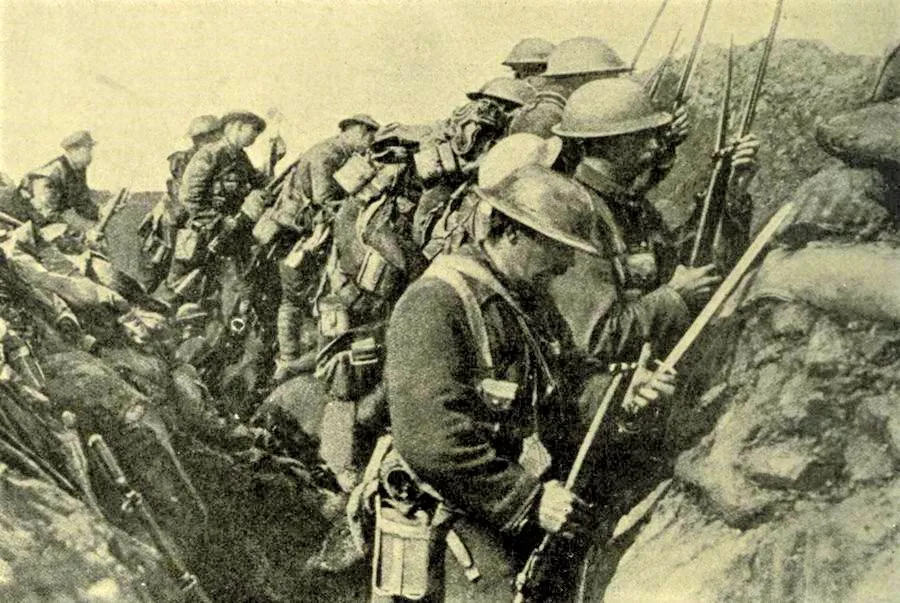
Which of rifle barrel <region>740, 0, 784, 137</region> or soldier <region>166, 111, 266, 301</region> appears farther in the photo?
soldier <region>166, 111, 266, 301</region>

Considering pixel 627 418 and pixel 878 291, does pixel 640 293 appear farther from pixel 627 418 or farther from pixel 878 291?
pixel 878 291

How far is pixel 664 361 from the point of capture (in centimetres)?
408

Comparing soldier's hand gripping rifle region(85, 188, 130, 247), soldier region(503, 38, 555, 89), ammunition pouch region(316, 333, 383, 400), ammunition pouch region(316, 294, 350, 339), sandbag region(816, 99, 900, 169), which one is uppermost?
soldier region(503, 38, 555, 89)

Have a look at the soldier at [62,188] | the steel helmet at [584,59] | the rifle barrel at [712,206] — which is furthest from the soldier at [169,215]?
the rifle barrel at [712,206]

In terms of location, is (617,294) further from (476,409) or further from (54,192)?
(54,192)

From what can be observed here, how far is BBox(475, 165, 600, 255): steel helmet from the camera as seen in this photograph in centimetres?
367

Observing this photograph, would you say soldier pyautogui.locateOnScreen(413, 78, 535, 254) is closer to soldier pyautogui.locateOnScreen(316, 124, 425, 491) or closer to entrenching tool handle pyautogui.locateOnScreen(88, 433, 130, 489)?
soldier pyautogui.locateOnScreen(316, 124, 425, 491)

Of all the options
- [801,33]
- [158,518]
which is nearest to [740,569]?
[801,33]

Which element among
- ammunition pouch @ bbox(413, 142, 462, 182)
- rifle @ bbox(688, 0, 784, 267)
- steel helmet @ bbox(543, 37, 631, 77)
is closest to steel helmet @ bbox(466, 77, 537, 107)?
steel helmet @ bbox(543, 37, 631, 77)

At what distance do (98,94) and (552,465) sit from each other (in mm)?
2734

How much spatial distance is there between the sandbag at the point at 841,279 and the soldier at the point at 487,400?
0.57 meters

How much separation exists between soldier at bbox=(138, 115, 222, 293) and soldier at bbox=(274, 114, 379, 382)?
451 millimetres

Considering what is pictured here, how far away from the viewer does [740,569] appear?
405 cm

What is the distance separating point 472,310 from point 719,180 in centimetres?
123
